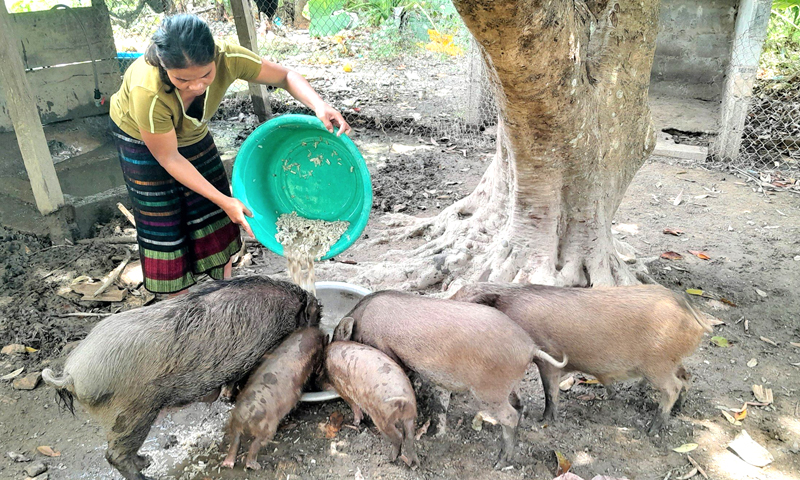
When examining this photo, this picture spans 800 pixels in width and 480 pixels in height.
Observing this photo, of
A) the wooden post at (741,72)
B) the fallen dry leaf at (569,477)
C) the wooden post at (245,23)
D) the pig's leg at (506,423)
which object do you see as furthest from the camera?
the wooden post at (245,23)

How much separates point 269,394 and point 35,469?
46.5 inches

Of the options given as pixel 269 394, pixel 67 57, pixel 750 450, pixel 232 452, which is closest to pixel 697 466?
pixel 750 450

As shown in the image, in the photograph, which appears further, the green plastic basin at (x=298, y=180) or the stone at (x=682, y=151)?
the stone at (x=682, y=151)

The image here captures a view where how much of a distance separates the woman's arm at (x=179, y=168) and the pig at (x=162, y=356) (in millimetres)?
436

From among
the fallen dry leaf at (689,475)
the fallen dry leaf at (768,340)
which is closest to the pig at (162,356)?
the fallen dry leaf at (689,475)

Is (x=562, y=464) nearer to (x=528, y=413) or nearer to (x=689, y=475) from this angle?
(x=528, y=413)

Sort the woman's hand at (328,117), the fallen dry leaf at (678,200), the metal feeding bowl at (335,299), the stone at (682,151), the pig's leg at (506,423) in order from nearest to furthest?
the pig's leg at (506,423) < the woman's hand at (328,117) < the metal feeding bowl at (335,299) < the fallen dry leaf at (678,200) < the stone at (682,151)

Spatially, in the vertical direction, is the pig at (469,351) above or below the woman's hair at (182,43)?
below

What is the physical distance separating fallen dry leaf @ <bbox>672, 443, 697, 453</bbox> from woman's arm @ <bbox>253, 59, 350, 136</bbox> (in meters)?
2.38

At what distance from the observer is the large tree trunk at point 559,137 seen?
2.68m

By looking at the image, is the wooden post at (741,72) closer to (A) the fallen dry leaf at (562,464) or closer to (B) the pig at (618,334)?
(B) the pig at (618,334)

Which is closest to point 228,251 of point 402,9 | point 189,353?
point 189,353

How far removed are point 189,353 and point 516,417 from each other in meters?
1.60

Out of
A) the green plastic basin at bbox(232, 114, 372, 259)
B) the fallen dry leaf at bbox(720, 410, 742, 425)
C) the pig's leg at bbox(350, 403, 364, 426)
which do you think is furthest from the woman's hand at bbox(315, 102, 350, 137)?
the fallen dry leaf at bbox(720, 410, 742, 425)
